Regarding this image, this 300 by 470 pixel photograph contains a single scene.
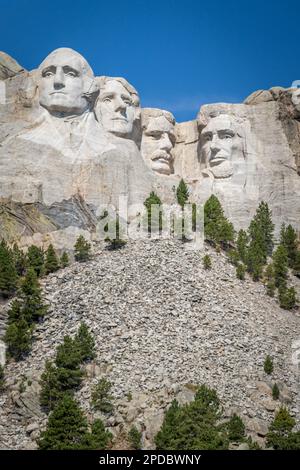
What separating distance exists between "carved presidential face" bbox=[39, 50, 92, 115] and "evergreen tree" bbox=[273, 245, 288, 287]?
8104 millimetres

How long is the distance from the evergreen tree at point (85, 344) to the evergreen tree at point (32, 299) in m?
2.03

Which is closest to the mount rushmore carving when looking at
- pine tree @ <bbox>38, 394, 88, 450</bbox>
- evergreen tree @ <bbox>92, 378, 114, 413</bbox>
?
evergreen tree @ <bbox>92, 378, 114, 413</bbox>

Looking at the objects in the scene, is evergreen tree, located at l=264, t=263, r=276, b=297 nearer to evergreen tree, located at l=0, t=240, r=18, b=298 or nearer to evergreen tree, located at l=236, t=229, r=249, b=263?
evergreen tree, located at l=236, t=229, r=249, b=263

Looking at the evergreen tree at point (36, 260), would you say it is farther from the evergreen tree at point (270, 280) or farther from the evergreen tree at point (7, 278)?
the evergreen tree at point (270, 280)

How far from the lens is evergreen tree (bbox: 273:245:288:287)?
46.6 metres

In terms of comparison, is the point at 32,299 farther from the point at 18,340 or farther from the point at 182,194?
the point at 182,194

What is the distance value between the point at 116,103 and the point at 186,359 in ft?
44.0

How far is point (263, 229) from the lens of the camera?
49719mm

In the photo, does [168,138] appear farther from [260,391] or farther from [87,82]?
[260,391]

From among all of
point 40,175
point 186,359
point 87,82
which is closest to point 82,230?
point 40,175

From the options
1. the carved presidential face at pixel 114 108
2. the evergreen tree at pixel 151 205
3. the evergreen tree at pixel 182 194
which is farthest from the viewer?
the carved presidential face at pixel 114 108

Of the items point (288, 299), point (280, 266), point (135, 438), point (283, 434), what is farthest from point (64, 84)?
point (283, 434)

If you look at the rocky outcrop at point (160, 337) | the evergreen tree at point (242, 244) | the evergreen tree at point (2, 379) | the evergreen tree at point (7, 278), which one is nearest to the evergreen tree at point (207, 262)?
the rocky outcrop at point (160, 337)

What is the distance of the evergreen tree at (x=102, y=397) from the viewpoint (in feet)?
127
